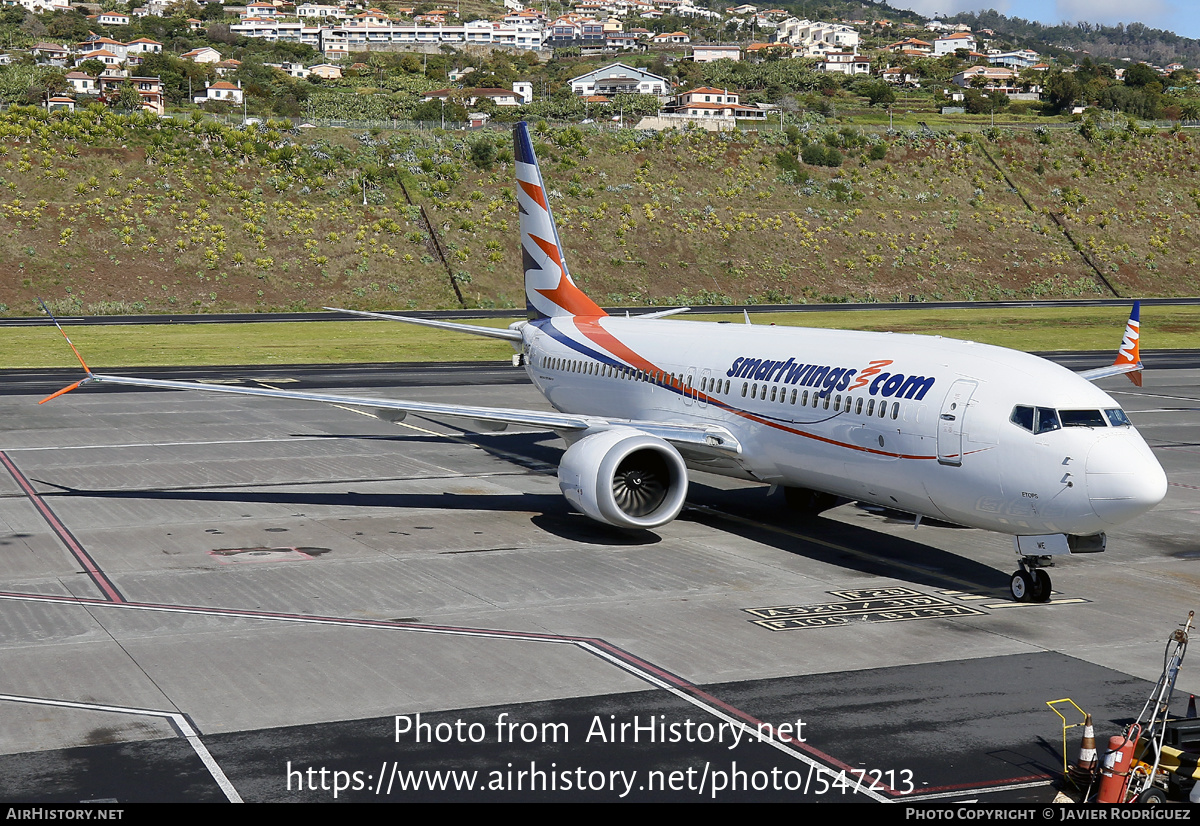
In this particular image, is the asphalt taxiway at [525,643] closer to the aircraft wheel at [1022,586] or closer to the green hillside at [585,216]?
the aircraft wheel at [1022,586]

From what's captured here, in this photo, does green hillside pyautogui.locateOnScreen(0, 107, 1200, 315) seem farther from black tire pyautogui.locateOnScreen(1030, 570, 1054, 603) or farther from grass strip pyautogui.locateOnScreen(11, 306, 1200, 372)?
black tire pyautogui.locateOnScreen(1030, 570, 1054, 603)

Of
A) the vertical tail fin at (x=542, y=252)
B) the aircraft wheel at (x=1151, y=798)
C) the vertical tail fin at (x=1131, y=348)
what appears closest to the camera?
the aircraft wheel at (x=1151, y=798)

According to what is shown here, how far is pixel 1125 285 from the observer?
11625cm

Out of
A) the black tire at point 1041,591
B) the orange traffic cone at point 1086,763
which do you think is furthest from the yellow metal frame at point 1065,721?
the black tire at point 1041,591

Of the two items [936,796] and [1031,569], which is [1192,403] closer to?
[1031,569]

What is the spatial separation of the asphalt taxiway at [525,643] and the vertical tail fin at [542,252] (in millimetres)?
5811

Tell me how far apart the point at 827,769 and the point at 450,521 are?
15870mm

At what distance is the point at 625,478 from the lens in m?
27.1

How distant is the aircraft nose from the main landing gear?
187cm

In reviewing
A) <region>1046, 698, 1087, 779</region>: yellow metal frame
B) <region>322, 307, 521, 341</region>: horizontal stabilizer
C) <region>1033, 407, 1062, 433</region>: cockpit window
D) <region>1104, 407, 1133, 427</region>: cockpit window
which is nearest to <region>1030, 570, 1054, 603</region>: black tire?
<region>1033, 407, 1062, 433</region>: cockpit window

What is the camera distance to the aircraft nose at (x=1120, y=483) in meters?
20.0

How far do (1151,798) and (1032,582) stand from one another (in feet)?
30.3
